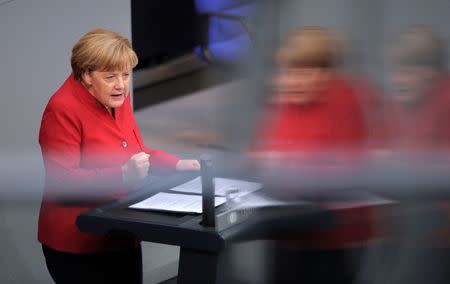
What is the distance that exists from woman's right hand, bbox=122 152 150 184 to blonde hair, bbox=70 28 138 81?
0.12m

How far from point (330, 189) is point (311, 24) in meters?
0.08

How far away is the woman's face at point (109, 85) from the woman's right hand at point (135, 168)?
0.27ft

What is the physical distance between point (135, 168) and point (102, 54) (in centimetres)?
23

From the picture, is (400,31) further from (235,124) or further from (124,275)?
(124,275)

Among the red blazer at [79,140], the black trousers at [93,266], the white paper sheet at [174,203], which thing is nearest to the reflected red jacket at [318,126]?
the red blazer at [79,140]

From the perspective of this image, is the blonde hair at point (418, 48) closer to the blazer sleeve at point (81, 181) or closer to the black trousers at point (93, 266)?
the blazer sleeve at point (81, 181)

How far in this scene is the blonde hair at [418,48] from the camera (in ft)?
0.95

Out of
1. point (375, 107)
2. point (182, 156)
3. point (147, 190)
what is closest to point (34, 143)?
point (182, 156)

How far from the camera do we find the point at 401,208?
34 centimetres

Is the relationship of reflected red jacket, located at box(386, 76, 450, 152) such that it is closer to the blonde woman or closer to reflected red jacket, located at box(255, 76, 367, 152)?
reflected red jacket, located at box(255, 76, 367, 152)

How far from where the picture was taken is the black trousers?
37.4 inches

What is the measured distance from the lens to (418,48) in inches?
11.7

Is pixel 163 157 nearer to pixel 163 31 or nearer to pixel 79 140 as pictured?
pixel 163 31

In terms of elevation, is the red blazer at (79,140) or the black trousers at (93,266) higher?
the red blazer at (79,140)
